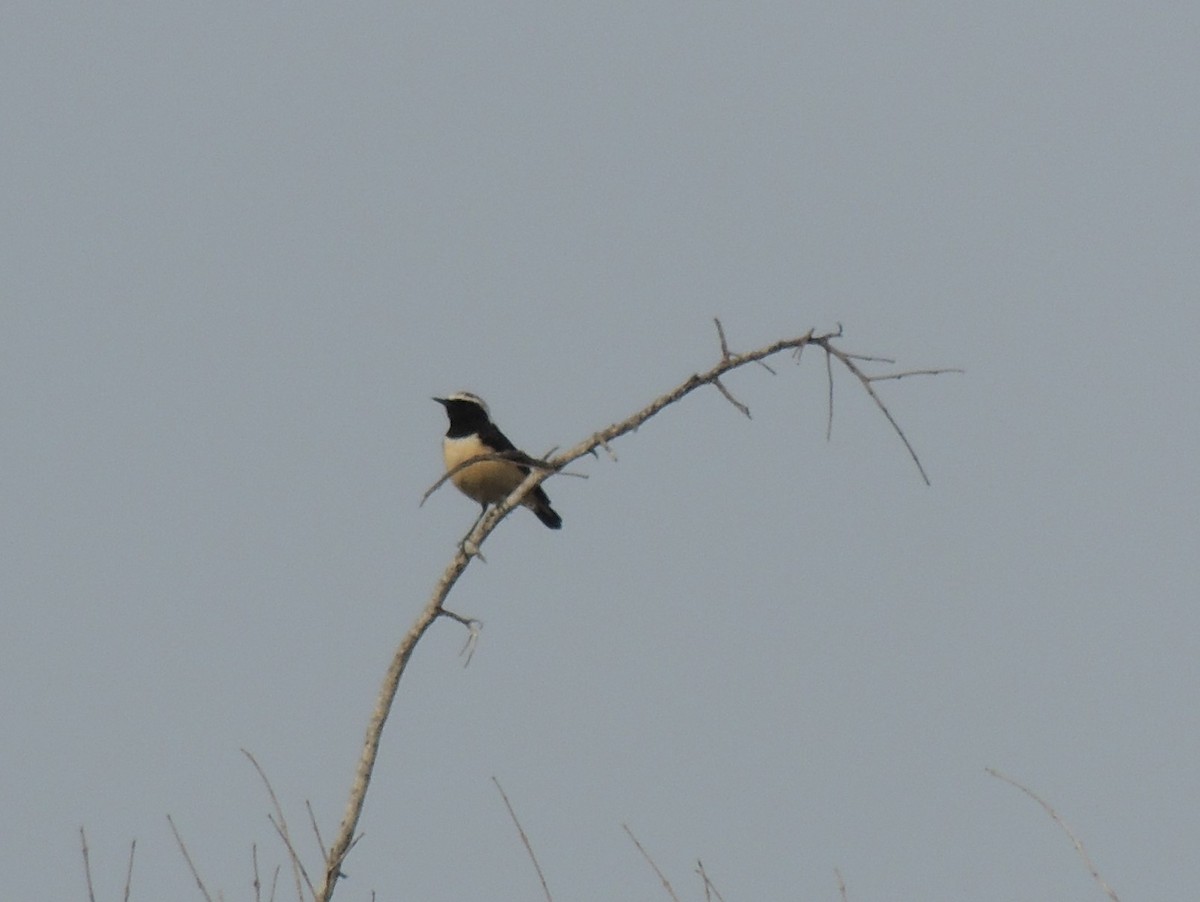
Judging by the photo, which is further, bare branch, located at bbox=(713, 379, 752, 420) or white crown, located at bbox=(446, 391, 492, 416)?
white crown, located at bbox=(446, 391, 492, 416)

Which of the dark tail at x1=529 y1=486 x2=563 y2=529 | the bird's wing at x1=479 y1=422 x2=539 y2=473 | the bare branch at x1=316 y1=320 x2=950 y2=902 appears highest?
the bird's wing at x1=479 y1=422 x2=539 y2=473

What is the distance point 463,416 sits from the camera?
11.7 meters

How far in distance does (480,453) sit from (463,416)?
0.62 metres

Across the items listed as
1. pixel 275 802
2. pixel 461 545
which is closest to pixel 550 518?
pixel 461 545

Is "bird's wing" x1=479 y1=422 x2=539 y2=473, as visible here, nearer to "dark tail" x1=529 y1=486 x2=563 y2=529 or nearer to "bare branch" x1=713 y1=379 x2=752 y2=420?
"dark tail" x1=529 y1=486 x2=563 y2=529

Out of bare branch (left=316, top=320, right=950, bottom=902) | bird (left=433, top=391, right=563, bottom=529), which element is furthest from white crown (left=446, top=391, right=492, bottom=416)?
bare branch (left=316, top=320, right=950, bottom=902)

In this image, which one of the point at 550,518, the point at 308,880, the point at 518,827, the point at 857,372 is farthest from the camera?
the point at 550,518

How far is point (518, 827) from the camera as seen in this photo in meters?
4.04

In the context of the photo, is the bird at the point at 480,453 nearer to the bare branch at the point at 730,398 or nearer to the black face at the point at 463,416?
the black face at the point at 463,416

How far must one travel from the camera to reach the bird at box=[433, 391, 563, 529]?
34.2ft

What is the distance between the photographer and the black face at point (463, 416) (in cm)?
1163

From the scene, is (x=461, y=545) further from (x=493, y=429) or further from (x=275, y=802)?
(x=493, y=429)

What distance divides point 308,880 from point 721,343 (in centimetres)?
180

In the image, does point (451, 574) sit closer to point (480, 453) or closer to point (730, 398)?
point (730, 398)
